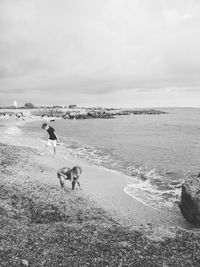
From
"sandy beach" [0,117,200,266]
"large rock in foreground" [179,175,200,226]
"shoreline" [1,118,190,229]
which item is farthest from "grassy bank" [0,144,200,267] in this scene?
"large rock in foreground" [179,175,200,226]

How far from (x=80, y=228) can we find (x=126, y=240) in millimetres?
1236

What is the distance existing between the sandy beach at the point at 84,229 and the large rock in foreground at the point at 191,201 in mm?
302

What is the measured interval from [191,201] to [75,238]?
13.1ft

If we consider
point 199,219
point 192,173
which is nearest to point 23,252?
point 199,219

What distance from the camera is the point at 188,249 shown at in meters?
5.76

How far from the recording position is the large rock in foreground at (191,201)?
786 centimetres

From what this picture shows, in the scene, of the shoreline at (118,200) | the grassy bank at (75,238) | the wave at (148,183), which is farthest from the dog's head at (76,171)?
the wave at (148,183)

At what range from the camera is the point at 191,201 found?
26.2 ft

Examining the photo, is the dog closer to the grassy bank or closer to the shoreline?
the shoreline

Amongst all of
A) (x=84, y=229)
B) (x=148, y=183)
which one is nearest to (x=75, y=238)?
(x=84, y=229)

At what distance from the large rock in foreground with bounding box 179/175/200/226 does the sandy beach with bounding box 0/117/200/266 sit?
30cm

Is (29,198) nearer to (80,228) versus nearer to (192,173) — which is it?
(80,228)

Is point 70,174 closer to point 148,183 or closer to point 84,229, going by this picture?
point 84,229

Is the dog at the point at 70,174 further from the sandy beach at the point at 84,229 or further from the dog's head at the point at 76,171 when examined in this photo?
the sandy beach at the point at 84,229
